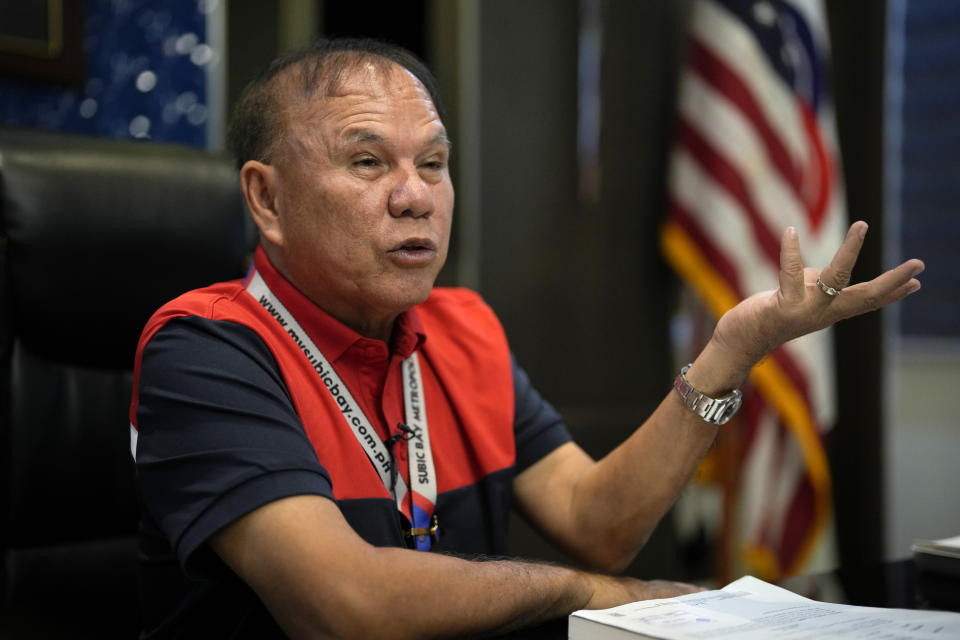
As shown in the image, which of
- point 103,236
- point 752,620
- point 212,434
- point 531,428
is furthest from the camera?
point 531,428

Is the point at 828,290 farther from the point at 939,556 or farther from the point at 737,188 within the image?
the point at 737,188

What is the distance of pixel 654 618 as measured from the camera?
74cm

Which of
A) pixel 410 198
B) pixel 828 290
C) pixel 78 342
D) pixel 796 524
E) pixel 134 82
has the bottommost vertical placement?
pixel 796 524

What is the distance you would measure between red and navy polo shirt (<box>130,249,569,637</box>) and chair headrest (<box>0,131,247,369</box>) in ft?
0.63

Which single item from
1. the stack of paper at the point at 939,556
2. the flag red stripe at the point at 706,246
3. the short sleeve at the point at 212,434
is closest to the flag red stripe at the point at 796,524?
the flag red stripe at the point at 706,246

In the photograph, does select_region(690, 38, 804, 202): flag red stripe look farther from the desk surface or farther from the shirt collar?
the shirt collar

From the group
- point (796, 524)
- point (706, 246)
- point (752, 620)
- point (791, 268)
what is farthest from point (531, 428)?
point (796, 524)

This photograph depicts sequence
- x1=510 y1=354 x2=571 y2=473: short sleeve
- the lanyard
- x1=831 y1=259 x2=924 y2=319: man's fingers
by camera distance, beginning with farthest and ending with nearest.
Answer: x1=510 y1=354 x2=571 y2=473: short sleeve
the lanyard
x1=831 y1=259 x2=924 y2=319: man's fingers

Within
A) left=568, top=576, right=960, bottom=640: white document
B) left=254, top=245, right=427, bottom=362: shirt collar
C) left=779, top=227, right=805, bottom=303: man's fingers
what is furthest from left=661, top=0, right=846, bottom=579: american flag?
left=568, top=576, right=960, bottom=640: white document

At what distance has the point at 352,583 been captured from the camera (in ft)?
2.80

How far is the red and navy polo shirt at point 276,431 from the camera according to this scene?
2.99 feet

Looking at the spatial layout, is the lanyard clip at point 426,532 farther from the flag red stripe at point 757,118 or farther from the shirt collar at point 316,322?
the flag red stripe at point 757,118

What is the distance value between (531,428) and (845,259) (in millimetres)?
582

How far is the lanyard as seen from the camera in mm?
1109
